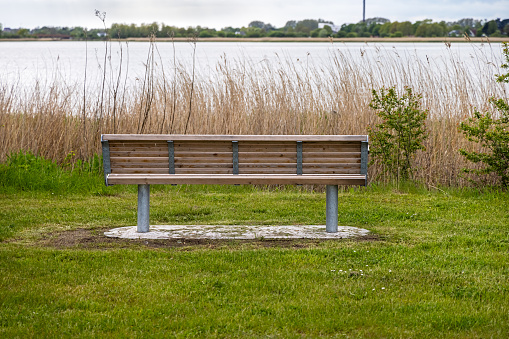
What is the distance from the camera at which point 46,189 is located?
287 inches

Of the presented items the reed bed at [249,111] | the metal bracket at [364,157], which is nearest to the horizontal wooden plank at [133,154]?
the metal bracket at [364,157]

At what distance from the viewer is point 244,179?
4.90 metres

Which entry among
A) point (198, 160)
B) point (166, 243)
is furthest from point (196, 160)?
point (166, 243)

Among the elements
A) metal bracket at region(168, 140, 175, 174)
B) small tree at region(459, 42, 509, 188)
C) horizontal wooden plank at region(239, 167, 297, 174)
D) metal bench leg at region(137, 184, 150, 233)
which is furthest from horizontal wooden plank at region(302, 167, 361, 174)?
small tree at region(459, 42, 509, 188)

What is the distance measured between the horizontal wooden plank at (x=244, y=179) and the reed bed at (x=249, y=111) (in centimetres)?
315

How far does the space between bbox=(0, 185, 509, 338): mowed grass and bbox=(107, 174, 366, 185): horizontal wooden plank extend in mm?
446

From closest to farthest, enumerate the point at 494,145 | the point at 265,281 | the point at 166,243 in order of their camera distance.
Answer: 1. the point at 265,281
2. the point at 166,243
3. the point at 494,145

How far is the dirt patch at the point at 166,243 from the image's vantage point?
15.5 ft

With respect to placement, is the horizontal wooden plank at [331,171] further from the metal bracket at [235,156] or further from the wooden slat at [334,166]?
the metal bracket at [235,156]

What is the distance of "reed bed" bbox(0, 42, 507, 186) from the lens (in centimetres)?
826

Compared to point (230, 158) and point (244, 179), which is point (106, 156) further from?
point (244, 179)

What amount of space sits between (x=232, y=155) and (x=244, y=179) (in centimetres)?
22

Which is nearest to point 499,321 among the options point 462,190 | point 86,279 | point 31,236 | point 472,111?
point 86,279

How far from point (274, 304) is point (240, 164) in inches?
69.1
